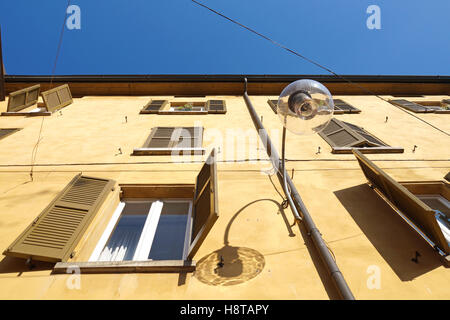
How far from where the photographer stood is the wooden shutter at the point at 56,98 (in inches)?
491

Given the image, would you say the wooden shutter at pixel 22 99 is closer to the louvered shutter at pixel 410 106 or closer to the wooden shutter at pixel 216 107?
the wooden shutter at pixel 216 107

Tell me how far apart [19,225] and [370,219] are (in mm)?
7458

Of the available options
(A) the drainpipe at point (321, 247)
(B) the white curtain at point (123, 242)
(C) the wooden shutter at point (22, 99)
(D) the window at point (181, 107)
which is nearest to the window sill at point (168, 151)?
(A) the drainpipe at point (321, 247)

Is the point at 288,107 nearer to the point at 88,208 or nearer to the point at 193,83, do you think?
the point at 88,208

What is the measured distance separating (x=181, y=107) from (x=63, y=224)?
10340 millimetres

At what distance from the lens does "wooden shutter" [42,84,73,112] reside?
12.5 metres

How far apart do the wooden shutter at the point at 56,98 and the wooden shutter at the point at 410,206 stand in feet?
44.7

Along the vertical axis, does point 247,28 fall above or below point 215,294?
above

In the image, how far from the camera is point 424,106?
1495 centimetres

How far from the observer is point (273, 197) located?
21.5ft

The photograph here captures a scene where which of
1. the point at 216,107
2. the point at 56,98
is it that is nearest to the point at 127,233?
the point at 216,107

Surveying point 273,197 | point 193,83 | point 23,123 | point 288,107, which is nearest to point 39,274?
point 273,197

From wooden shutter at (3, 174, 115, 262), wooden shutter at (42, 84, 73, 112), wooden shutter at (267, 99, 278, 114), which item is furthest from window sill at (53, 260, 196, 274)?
Result: wooden shutter at (42, 84, 73, 112)
